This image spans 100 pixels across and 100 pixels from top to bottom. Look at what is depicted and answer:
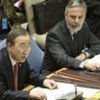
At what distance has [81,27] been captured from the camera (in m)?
3.35

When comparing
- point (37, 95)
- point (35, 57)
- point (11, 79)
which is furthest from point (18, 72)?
point (35, 57)

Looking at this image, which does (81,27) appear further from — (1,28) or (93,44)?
(1,28)

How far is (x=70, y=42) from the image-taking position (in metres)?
3.28

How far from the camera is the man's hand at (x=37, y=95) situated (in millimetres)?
2240

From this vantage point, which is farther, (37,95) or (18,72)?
(18,72)

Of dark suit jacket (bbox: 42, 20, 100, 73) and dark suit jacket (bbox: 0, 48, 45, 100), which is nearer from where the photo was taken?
dark suit jacket (bbox: 0, 48, 45, 100)

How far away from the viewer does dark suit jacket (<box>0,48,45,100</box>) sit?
2.36m

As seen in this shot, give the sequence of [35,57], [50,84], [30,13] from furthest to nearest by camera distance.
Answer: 1. [30,13]
2. [35,57]
3. [50,84]

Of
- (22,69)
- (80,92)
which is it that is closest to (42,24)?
(22,69)

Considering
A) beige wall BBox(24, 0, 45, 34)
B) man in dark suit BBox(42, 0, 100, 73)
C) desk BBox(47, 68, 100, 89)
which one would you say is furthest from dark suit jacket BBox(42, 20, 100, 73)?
beige wall BBox(24, 0, 45, 34)

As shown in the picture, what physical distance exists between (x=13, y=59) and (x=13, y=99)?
0.28m

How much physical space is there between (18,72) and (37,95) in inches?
14.6

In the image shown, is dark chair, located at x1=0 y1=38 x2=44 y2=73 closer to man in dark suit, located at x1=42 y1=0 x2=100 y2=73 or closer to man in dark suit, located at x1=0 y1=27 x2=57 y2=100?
man in dark suit, located at x1=42 y1=0 x2=100 y2=73

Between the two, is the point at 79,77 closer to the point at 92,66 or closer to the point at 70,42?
the point at 92,66
